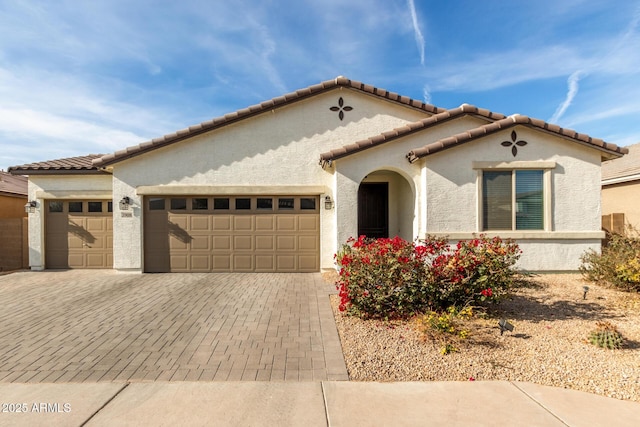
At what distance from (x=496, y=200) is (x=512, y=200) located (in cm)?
44

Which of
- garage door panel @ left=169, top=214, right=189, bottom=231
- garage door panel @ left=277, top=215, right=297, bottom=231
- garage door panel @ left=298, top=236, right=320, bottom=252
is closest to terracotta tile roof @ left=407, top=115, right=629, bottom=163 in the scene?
garage door panel @ left=298, top=236, right=320, bottom=252

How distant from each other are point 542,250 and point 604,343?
16.5 ft

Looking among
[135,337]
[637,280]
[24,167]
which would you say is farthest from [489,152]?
[24,167]

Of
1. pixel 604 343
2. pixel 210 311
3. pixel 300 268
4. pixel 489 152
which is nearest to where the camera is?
pixel 604 343

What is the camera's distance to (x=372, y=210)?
11.0 metres

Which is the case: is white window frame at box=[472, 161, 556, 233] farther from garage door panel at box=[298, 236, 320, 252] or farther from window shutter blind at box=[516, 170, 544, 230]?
garage door panel at box=[298, 236, 320, 252]

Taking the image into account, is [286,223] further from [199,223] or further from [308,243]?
[199,223]

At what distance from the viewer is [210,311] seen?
6.09 m

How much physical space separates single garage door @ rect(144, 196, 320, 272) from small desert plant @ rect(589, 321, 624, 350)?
6.89 meters

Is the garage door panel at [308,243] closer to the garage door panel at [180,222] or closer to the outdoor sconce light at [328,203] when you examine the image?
the outdoor sconce light at [328,203]

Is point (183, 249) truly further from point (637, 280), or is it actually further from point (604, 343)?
point (637, 280)

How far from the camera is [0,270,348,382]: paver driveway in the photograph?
12.5 ft

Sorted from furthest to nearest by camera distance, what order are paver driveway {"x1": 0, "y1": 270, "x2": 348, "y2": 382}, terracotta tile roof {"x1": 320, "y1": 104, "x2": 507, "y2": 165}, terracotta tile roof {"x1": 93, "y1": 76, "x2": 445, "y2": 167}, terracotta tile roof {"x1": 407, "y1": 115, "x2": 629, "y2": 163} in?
terracotta tile roof {"x1": 93, "y1": 76, "x2": 445, "y2": 167}
terracotta tile roof {"x1": 320, "y1": 104, "x2": 507, "y2": 165}
terracotta tile roof {"x1": 407, "y1": 115, "x2": 629, "y2": 163}
paver driveway {"x1": 0, "y1": 270, "x2": 348, "y2": 382}

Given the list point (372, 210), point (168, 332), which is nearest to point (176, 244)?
point (168, 332)
